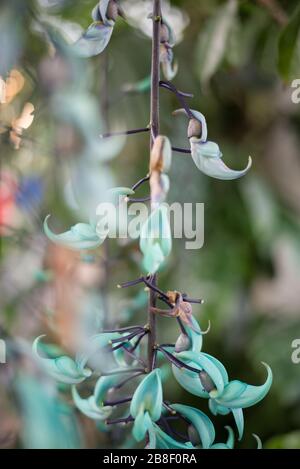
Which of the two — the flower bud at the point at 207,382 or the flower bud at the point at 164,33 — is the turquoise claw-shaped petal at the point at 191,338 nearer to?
the flower bud at the point at 207,382

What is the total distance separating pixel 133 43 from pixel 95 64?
85mm

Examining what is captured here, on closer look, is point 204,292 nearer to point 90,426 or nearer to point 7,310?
point 7,310

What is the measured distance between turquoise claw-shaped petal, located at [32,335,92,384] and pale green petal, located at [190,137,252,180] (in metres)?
0.10

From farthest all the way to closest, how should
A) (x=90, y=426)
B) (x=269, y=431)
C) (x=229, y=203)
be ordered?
1. (x=229, y=203)
2. (x=269, y=431)
3. (x=90, y=426)

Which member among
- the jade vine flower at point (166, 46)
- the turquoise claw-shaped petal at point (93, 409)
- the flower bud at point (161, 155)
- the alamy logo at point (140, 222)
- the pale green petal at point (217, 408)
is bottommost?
the turquoise claw-shaped petal at point (93, 409)

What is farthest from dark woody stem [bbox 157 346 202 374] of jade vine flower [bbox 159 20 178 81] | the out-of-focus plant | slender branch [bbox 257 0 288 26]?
slender branch [bbox 257 0 288 26]

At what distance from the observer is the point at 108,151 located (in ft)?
1.25

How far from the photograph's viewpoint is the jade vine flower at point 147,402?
254 mm

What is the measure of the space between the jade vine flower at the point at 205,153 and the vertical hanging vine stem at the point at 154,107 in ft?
0.05

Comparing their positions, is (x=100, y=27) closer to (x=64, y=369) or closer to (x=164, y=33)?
(x=164, y=33)

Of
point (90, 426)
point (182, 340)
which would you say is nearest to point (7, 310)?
point (90, 426)

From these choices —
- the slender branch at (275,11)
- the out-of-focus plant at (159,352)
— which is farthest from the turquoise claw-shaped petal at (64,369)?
the slender branch at (275,11)

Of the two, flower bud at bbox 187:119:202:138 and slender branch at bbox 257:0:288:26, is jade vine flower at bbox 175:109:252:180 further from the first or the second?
Answer: slender branch at bbox 257:0:288:26

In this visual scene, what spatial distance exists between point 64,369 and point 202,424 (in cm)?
6
